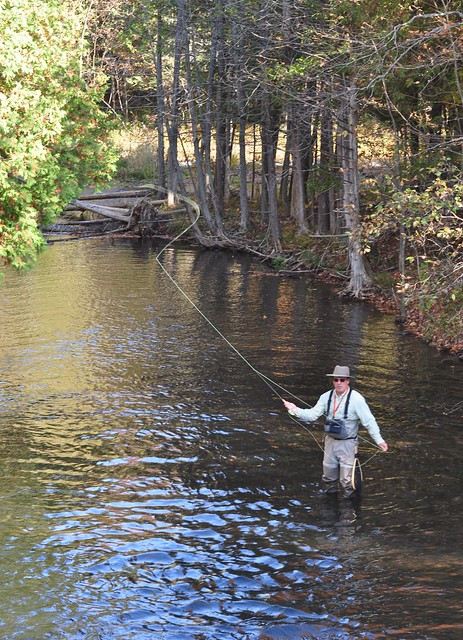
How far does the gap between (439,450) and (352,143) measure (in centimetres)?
1462

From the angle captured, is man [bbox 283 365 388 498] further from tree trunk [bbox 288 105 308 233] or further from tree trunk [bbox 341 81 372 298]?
tree trunk [bbox 288 105 308 233]

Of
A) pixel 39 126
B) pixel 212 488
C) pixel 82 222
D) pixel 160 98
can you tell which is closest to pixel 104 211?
pixel 82 222

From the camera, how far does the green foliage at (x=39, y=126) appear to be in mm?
12953

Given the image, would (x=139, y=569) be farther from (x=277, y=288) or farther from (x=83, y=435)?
(x=277, y=288)

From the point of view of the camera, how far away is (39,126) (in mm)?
13523

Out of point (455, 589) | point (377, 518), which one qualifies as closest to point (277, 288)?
point (377, 518)

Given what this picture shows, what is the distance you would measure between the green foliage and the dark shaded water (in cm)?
351

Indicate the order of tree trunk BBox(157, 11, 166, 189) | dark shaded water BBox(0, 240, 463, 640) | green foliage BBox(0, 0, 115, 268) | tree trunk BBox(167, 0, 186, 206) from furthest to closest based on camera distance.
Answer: tree trunk BBox(157, 11, 166, 189), tree trunk BBox(167, 0, 186, 206), green foliage BBox(0, 0, 115, 268), dark shaded water BBox(0, 240, 463, 640)

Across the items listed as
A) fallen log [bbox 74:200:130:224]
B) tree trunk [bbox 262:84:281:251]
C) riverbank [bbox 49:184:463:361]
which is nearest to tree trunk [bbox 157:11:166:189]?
riverbank [bbox 49:184:463:361]

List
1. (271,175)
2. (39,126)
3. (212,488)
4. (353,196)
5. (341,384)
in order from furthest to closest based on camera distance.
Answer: (271,175)
(353,196)
(39,126)
(212,488)
(341,384)

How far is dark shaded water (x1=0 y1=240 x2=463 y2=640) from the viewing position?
327 inches

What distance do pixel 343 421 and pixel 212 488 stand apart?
2143mm

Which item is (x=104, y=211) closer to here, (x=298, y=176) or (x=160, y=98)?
(x=160, y=98)

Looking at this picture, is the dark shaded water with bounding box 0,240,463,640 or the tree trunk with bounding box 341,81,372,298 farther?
the tree trunk with bounding box 341,81,372,298
